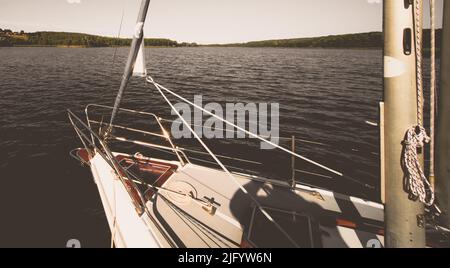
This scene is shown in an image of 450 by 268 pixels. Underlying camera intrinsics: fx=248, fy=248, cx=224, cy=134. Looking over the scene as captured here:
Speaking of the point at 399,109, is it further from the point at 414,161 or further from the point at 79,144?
the point at 79,144

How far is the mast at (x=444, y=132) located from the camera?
2.68 metres

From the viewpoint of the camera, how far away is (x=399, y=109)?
212cm

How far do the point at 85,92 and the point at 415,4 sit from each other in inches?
1161

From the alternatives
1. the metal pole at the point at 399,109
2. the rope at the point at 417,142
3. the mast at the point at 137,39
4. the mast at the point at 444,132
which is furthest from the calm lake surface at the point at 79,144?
the mast at the point at 137,39

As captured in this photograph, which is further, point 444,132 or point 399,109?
point 444,132

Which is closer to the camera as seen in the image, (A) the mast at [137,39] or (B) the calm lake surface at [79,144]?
(A) the mast at [137,39]

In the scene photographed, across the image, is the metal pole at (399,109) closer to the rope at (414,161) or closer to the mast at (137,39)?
the rope at (414,161)
